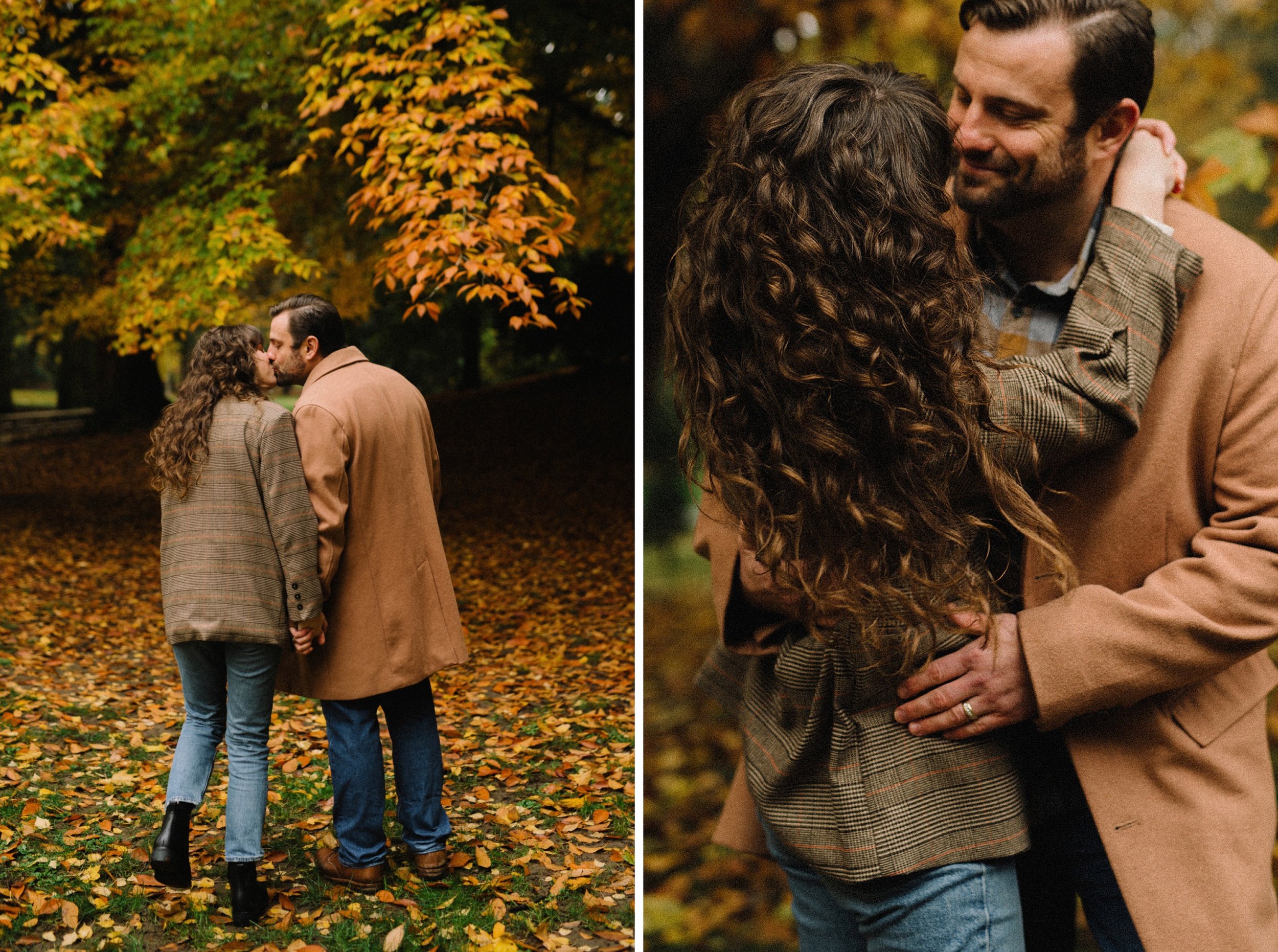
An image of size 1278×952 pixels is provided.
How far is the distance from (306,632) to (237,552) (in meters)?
0.35

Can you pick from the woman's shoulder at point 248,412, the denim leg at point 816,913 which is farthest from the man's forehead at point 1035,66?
the woman's shoulder at point 248,412

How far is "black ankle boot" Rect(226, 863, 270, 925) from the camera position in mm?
3473

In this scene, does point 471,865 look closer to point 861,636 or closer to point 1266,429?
point 861,636

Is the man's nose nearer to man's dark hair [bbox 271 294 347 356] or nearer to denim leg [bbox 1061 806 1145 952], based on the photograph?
denim leg [bbox 1061 806 1145 952]

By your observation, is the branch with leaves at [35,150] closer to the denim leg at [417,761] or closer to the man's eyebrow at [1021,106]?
the denim leg at [417,761]

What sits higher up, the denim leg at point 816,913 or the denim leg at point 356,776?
the denim leg at point 816,913

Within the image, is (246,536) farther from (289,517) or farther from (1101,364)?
(1101,364)

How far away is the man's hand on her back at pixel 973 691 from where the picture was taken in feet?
5.23

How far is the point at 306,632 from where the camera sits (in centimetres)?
343

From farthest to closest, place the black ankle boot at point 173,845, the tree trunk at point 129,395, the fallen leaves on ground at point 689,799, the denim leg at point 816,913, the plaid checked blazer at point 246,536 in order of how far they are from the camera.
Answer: the tree trunk at point 129,395, the fallen leaves on ground at point 689,799, the black ankle boot at point 173,845, the plaid checked blazer at point 246,536, the denim leg at point 816,913

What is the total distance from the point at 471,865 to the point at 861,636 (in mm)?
2881

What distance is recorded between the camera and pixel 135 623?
8273mm

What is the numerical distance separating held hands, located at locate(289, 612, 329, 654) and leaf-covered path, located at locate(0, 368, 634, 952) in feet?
3.08

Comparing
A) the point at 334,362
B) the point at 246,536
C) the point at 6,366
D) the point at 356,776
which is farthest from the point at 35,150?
the point at 6,366
